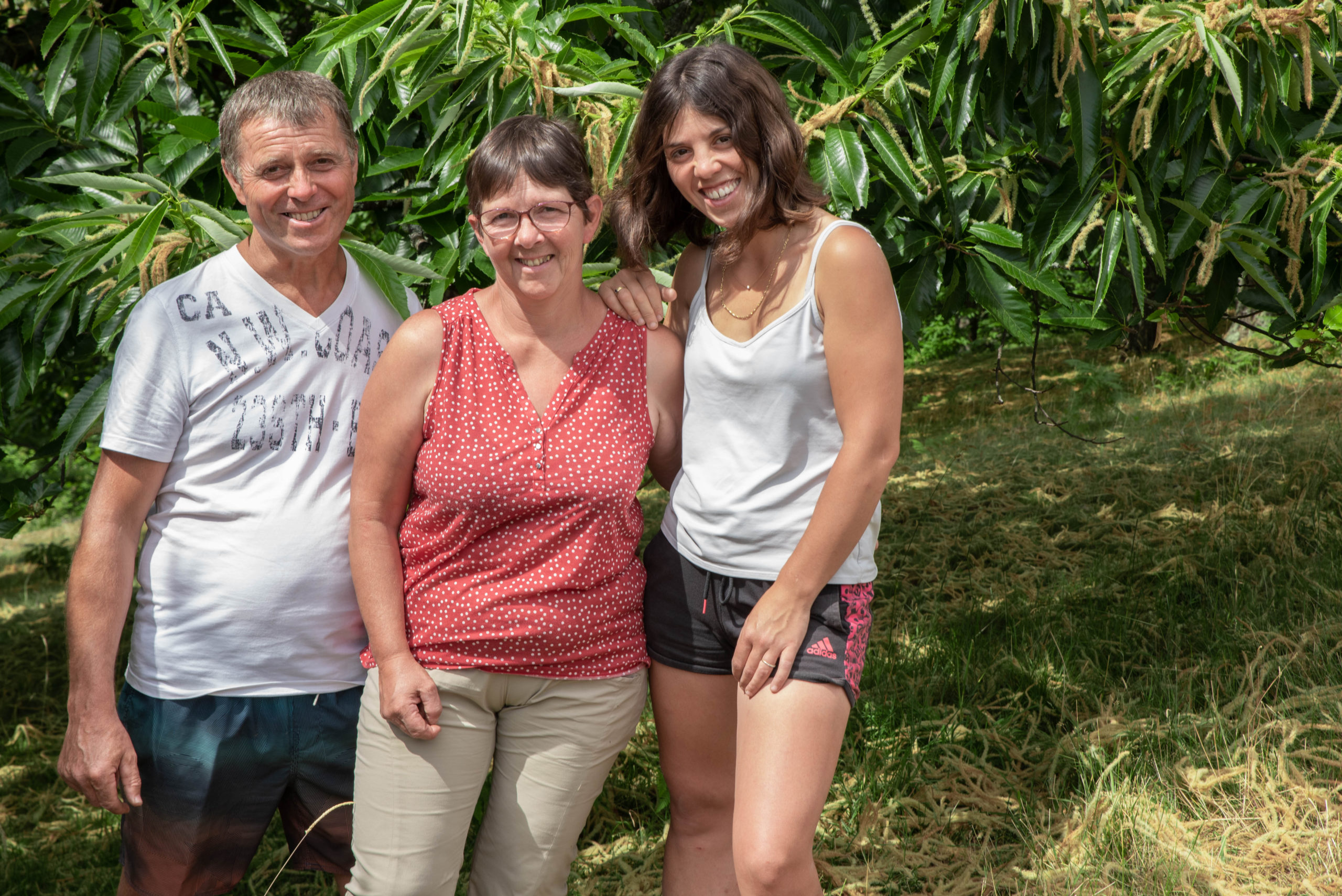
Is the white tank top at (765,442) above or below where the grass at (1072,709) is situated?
above

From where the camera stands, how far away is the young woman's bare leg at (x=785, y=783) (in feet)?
6.10

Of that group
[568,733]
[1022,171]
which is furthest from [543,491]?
[1022,171]

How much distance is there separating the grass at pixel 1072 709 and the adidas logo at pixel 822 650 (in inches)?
48.5

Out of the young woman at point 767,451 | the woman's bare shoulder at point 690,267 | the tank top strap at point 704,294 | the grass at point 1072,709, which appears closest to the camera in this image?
the young woman at point 767,451

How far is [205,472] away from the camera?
77.6 inches

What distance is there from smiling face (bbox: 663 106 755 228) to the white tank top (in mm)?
185

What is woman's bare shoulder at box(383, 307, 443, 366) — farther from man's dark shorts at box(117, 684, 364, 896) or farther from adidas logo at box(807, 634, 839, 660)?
adidas logo at box(807, 634, 839, 660)

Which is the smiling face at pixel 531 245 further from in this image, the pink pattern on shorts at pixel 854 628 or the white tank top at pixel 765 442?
the pink pattern on shorts at pixel 854 628

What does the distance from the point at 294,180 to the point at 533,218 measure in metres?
0.45

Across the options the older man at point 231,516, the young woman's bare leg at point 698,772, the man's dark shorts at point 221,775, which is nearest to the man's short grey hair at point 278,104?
the older man at point 231,516

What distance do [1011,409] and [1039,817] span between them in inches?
245

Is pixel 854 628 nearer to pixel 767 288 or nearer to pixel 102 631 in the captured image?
pixel 767 288

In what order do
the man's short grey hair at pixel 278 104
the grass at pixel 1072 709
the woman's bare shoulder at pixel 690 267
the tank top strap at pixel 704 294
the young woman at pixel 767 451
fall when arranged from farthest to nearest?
the grass at pixel 1072 709 → the woman's bare shoulder at pixel 690 267 → the tank top strap at pixel 704 294 → the man's short grey hair at pixel 278 104 → the young woman at pixel 767 451

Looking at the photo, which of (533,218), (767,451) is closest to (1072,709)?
(767,451)
